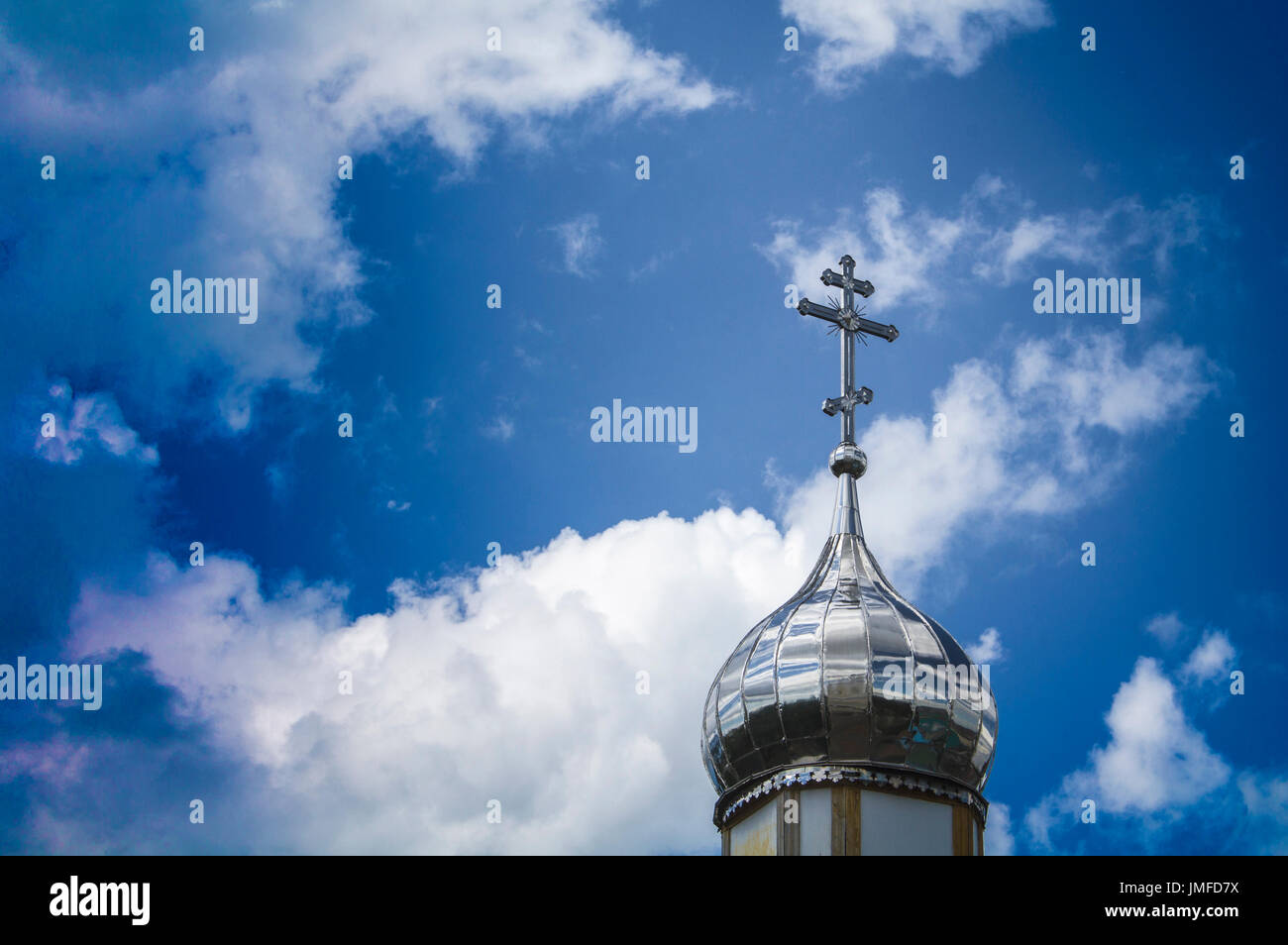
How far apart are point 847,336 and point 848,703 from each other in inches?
217

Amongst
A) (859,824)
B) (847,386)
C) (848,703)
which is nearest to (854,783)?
(859,824)

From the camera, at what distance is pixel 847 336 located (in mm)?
24016

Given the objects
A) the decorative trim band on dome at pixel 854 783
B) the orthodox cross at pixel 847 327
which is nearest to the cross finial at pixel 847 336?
the orthodox cross at pixel 847 327

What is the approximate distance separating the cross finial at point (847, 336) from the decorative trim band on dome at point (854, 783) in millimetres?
4360

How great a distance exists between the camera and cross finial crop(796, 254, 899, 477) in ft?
76.3

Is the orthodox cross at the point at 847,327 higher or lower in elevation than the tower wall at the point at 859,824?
higher

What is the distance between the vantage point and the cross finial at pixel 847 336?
916 inches

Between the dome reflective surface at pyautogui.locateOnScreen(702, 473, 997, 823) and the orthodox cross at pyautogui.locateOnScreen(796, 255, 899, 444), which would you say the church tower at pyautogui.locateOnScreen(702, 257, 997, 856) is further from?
A: the orthodox cross at pyautogui.locateOnScreen(796, 255, 899, 444)

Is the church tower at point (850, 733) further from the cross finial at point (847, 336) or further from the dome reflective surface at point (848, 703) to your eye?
the cross finial at point (847, 336)

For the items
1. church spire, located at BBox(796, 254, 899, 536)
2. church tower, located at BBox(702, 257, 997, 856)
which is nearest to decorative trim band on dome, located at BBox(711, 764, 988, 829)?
church tower, located at BBox(702, 257, 997, 856)

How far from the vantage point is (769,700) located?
2062 centimetres

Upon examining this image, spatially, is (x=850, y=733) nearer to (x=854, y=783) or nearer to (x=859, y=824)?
(x=854, y=783)

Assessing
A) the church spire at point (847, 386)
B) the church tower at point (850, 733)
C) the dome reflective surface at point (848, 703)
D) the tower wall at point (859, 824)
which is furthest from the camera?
the church spire at point (847, 386)
